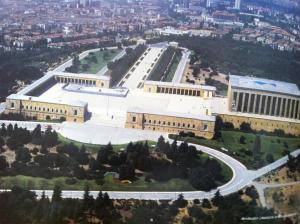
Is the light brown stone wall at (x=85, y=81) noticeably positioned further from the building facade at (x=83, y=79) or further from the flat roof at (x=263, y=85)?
the flat roof at (x=263, y=85)

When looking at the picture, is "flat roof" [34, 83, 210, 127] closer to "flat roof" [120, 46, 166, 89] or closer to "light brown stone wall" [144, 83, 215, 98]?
"light brown stone wall" [144, 83, 215, 98]

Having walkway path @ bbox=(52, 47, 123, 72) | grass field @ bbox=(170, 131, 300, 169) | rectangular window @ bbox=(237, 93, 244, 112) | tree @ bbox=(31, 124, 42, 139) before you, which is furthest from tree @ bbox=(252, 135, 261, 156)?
walkway path @ bbox=(52, 47, 123, 72)

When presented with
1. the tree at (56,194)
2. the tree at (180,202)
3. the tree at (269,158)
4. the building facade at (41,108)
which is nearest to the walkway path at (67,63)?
the building facade at (41,108)

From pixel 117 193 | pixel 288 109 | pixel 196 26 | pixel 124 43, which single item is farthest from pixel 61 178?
pixel 196 26

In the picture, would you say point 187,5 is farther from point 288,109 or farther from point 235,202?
point 235,202

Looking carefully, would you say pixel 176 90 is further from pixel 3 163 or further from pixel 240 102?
pixel 3 163

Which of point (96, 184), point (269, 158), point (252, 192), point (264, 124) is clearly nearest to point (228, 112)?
point (264, 124)
